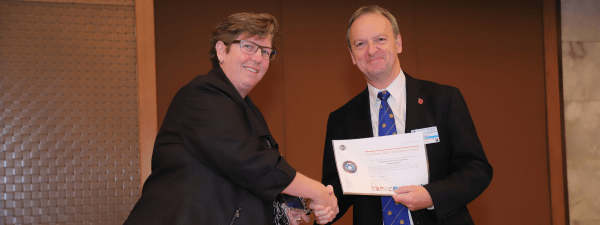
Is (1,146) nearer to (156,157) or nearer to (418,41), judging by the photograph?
(156,157)

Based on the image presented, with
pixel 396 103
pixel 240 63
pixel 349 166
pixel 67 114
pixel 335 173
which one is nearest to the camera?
pixel 240 63

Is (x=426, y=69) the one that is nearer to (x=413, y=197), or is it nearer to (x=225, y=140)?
(x=413, y=197)

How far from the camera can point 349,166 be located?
1.74m

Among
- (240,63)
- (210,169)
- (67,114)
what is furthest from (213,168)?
(67,114)

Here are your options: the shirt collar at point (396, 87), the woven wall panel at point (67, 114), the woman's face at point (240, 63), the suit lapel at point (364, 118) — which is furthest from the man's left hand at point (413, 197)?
the woven wall panel at point (67, 114)

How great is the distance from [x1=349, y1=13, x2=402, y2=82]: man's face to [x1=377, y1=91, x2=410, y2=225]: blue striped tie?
0.11 m

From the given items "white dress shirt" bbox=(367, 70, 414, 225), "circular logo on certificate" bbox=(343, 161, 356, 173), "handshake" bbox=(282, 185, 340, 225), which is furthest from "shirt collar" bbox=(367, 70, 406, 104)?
"handshake" bbox=(282, 185, 340, 225)

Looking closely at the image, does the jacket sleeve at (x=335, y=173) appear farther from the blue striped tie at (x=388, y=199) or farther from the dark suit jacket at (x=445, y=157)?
the blue striped tie at (x=388, y=199)

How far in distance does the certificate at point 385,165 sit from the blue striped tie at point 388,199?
0.16 m

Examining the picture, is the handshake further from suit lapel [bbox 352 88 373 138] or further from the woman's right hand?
suit lapel [bbox 352 88 373 138]

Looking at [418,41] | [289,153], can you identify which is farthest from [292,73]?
[418,41]

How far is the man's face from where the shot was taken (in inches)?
74.5

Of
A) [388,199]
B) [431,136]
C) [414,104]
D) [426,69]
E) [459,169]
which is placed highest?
[426,69]

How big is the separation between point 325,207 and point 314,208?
0.15 feet
